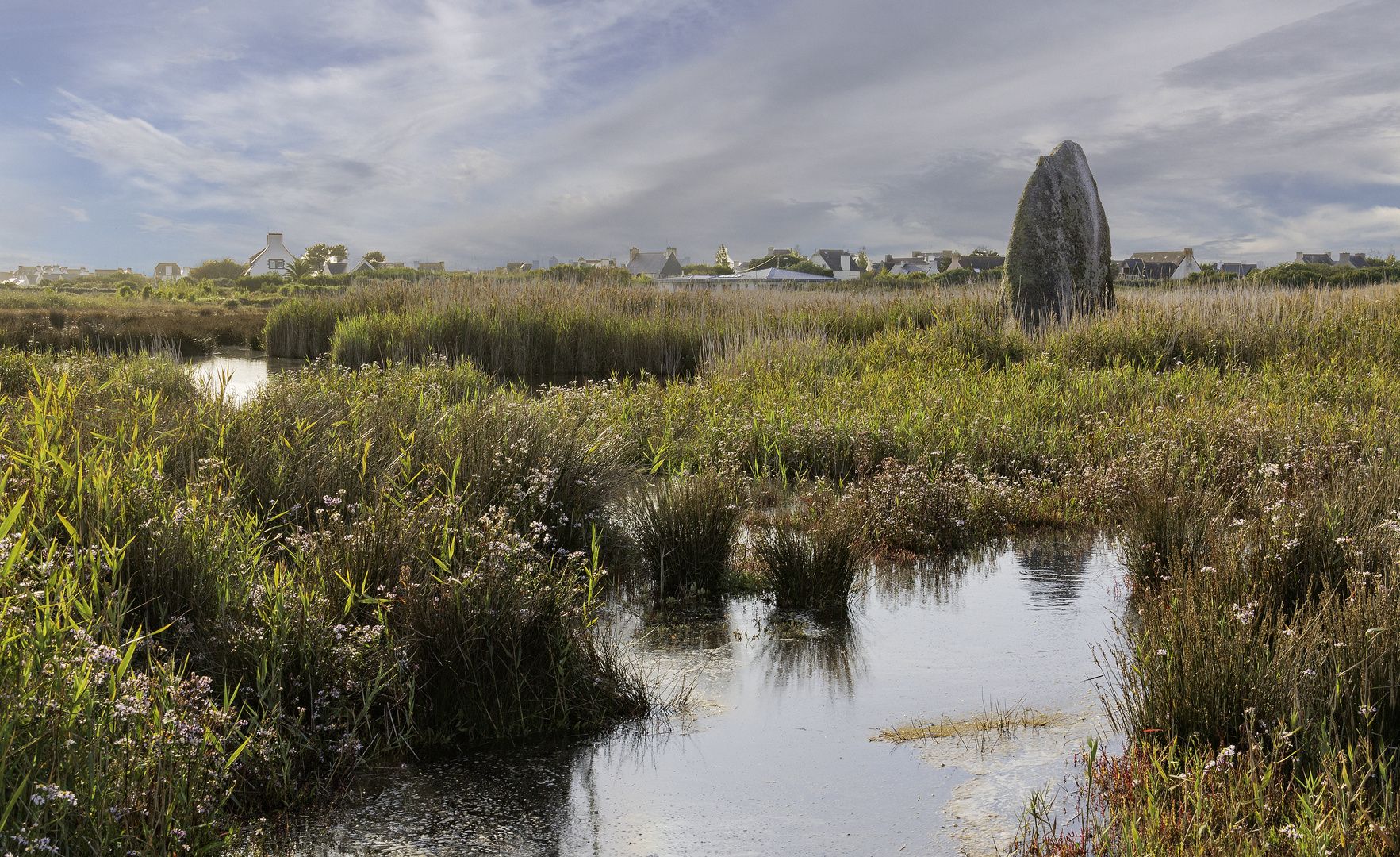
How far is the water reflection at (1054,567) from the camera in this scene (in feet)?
14.7

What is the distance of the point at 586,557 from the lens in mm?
4926

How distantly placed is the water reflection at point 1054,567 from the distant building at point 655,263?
206 ft

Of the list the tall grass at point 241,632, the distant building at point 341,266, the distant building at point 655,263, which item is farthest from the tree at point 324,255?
the tall grass at point 241,632

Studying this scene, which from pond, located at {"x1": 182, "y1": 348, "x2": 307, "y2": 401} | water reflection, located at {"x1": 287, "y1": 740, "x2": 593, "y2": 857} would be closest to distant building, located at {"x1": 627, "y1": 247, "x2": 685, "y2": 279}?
pond, located at {"x1": 182, "y1": 348, "x2": 307, "y2": 401}

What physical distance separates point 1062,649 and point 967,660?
44cm

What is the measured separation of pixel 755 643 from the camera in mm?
3863

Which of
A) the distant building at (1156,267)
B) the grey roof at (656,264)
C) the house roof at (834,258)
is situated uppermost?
the house roof at (834,258)

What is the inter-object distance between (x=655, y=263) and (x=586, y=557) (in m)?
71.1

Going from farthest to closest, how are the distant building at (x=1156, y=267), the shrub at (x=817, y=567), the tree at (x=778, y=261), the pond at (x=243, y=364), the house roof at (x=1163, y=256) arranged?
the house roof at (x=1163, y=256)
the tree at (x=778, y=261)
the distant building at (x=1156, y=267)
the pond at (x=243, y=364)
the shrub at (x=817, y=567)

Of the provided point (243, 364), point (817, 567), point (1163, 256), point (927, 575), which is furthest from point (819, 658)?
point (1163, 256)

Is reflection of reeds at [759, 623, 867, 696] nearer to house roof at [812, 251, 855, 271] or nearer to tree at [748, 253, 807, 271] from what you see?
tree at [748, 253, 807, 271]

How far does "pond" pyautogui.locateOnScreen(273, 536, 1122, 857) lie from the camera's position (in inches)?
95.5

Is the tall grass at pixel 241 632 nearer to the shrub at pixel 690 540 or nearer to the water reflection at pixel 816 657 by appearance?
the shrub at pixel 690 540

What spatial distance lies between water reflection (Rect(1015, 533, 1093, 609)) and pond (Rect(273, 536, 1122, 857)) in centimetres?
26
